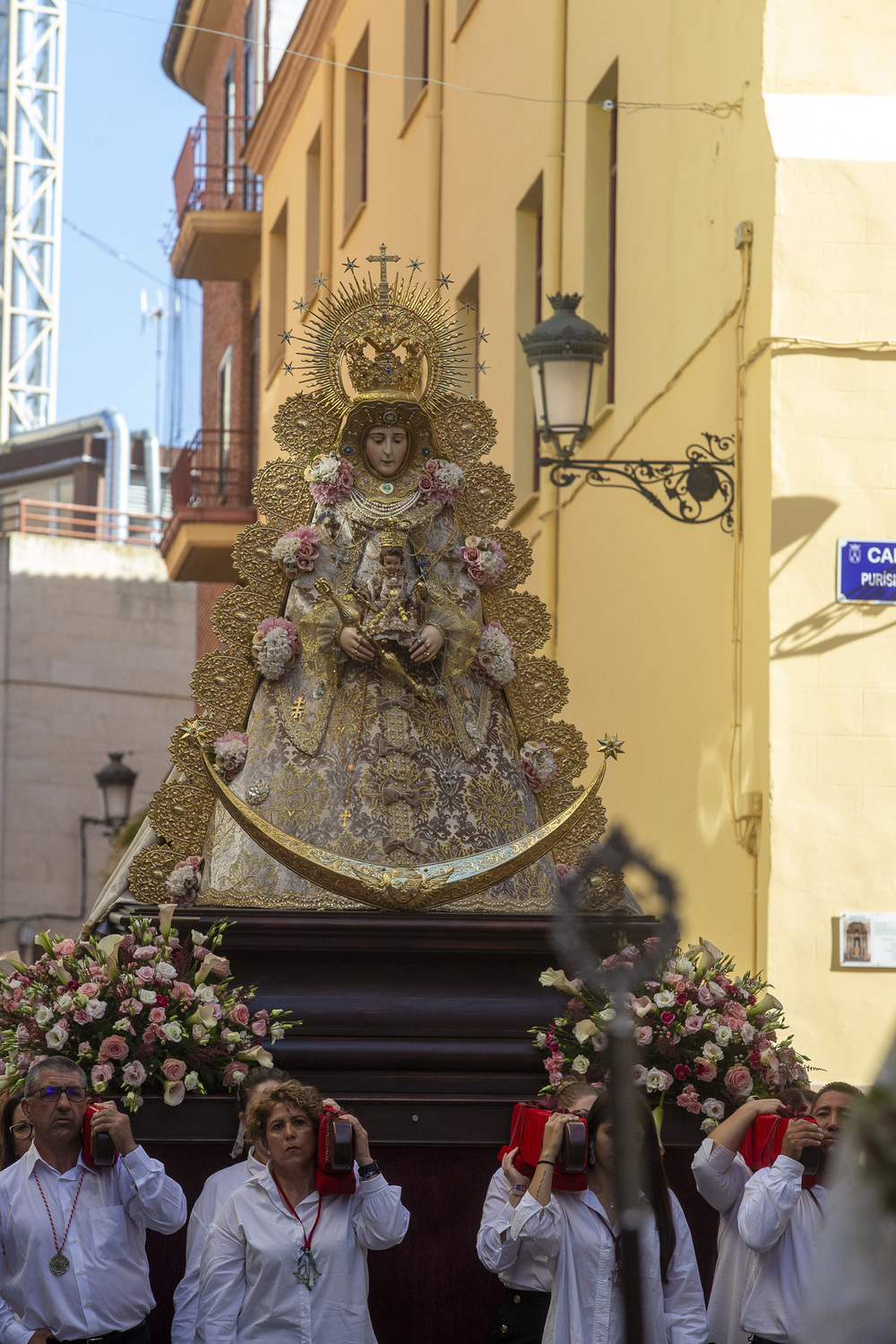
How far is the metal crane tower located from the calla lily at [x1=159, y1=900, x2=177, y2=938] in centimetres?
2931

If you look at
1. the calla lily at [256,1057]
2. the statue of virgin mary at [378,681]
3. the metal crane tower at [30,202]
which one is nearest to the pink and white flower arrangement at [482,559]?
the statue of virgin mary at [378,681]

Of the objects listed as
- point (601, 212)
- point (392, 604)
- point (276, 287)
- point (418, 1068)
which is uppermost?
point (276, 287)

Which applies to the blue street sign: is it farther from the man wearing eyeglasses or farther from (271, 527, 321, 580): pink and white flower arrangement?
the man wearing eyeglasses

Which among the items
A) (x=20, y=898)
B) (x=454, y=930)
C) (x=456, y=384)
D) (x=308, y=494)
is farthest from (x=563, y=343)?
(x=20, y=898)

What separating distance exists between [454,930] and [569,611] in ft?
A: 17.9

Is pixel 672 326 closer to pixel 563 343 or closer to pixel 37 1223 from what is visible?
pixel 563 343

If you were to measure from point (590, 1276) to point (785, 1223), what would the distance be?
1.83ft

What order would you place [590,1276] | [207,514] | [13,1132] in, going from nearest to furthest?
[590,1276], [13,1132], [207,514]

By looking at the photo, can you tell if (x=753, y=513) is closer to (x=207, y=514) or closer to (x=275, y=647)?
(x=275, y=647)

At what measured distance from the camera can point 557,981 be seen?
6824 mm

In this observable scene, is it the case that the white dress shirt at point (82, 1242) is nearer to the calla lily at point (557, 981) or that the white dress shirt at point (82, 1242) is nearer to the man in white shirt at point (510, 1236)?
Result: the man in white shirt at point (510, 1236)

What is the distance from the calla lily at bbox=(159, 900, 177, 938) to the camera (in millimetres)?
6734

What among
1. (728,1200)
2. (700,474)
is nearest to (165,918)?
(728,1200)

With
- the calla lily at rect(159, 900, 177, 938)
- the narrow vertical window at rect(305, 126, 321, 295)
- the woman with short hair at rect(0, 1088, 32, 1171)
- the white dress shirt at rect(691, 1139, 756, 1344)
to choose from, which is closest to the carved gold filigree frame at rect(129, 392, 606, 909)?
the calla lily at rect(159, 900, 177, 938)
